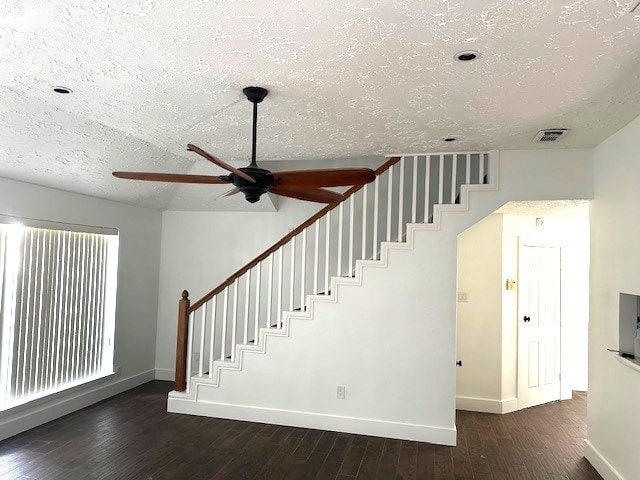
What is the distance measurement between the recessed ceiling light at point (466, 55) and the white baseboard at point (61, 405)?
4927 mm

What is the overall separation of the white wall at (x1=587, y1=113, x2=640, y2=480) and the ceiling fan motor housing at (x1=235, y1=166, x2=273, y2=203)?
8.87 feet

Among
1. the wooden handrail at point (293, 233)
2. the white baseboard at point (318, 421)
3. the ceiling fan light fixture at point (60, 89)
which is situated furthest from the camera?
the wooden handrail at point (293, 233)

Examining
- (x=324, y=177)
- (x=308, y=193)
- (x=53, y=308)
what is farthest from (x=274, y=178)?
(x=53, y=308)

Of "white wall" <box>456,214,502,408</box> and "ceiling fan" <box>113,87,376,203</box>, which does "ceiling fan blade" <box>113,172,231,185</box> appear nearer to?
"ceiling fan" <box>113,87,376,203</box>

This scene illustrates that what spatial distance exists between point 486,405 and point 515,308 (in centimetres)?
124

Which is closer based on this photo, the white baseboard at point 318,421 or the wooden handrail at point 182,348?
the white baseboard at point 318,421

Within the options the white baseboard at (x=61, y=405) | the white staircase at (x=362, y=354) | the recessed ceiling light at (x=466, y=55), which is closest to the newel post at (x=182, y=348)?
the white staircase at (x=362, y=354)

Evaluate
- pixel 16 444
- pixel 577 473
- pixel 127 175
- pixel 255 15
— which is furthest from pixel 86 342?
pixel 577 473

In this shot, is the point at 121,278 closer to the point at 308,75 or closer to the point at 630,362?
the point at 308,75

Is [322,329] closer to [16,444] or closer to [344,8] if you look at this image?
[16,444]

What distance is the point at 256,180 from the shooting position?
105 inches

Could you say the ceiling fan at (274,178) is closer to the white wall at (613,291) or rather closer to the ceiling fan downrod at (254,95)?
the ceiling fan downrod at (254,95)

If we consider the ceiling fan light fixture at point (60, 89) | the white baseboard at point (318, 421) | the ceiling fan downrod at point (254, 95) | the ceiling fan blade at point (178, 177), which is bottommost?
the white baseboard at point (318, 421)

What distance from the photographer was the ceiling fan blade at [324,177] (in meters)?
2.52
